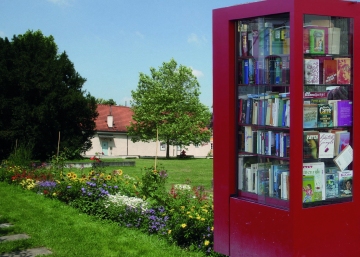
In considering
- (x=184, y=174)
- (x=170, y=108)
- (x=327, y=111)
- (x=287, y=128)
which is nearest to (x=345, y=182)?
(x=327, y=111)

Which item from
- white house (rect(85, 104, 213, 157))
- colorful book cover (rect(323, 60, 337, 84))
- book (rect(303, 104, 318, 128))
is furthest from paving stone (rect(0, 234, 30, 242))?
white house (rect(85, 104, 213, 157))

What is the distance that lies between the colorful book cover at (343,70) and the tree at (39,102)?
23786mm

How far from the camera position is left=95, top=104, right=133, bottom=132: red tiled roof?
49.9 m

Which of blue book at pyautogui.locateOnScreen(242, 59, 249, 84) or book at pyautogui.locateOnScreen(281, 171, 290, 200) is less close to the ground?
blue book at pyautogui.locateOnScreen(242, 59, 249, 84)

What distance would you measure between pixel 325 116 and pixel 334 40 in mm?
837

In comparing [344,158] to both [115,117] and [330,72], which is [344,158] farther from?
[115,117]

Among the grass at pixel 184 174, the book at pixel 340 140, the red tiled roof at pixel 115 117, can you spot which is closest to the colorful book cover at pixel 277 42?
the book at pixel 340 140


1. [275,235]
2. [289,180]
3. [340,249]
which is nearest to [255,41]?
[289,180]

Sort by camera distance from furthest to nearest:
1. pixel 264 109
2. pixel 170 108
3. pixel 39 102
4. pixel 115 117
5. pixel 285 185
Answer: pixel 115 117, pixel 170 108, pixel 39 102, pixel 264 109, pixel 285 185

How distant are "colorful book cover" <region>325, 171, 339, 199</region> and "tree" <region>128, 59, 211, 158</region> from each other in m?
38.3

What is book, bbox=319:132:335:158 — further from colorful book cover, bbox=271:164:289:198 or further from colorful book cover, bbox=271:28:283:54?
colorful book cover, bbox=271:28:283:54

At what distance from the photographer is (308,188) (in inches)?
200

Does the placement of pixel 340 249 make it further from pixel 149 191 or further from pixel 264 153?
pixel 149 191

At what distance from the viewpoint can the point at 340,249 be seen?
5293 mm
